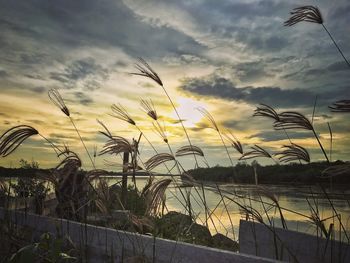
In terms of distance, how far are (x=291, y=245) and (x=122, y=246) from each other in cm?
141

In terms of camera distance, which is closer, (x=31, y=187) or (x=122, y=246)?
(x=122, y=246)

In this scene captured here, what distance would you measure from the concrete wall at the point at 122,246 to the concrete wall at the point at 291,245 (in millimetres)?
608

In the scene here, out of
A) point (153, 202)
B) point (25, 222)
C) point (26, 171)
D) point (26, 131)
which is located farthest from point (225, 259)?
point (26, 171)

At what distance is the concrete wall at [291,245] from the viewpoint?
289 cm

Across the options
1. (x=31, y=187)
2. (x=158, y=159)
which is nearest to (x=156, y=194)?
(x=158, y=159)

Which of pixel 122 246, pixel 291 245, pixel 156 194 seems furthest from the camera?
pixel 291 245

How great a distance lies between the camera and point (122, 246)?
298 centimetres

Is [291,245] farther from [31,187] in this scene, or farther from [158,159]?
[31,187]

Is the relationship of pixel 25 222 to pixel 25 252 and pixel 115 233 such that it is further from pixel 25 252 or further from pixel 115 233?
pixel 25 252

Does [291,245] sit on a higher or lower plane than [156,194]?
lower

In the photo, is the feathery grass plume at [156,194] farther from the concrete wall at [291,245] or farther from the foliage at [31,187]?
the foliage at [31,187]

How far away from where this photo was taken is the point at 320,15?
341cm

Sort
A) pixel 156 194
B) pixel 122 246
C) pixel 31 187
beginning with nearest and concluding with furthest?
pixel 156 194 → pixel 122 246 → pixel 31 187

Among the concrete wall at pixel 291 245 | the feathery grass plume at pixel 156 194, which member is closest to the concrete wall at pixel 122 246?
the feathery grass plume at pixel 156 194
